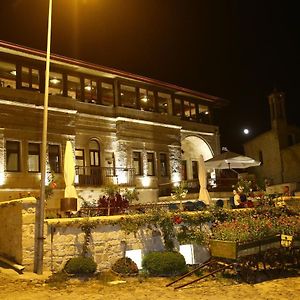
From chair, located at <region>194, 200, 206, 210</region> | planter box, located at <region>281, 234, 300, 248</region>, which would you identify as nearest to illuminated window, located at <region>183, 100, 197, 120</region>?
chair, located at <region>194, 200, 206, 210</region>

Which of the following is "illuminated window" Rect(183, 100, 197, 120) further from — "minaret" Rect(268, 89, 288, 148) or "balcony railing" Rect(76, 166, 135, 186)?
"minaret" Rect(268, 89, 288, 148)

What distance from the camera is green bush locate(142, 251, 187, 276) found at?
1184 cm

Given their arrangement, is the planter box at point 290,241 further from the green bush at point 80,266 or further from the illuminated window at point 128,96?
the illuminated window at point 128,96

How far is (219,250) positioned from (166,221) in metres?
2.88

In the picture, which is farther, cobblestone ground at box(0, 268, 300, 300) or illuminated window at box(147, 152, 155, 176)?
illuminated window at box(147, 152, 155, 176)

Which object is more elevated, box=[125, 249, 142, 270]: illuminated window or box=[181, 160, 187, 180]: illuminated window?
box=[181, 160, 187, 180]: illuminated window

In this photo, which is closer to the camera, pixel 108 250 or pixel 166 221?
pixel 108 250

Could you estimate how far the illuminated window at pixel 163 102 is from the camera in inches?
1193

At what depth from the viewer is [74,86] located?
25.7m

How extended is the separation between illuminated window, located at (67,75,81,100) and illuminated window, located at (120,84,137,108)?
308 centimetres

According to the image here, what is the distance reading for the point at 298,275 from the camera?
38.2 ft

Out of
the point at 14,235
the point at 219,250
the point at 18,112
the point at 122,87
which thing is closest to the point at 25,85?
the point at 18,112

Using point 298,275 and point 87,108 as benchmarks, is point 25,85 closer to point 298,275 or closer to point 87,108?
point 87,108

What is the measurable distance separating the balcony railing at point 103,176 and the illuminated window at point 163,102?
6373mm
